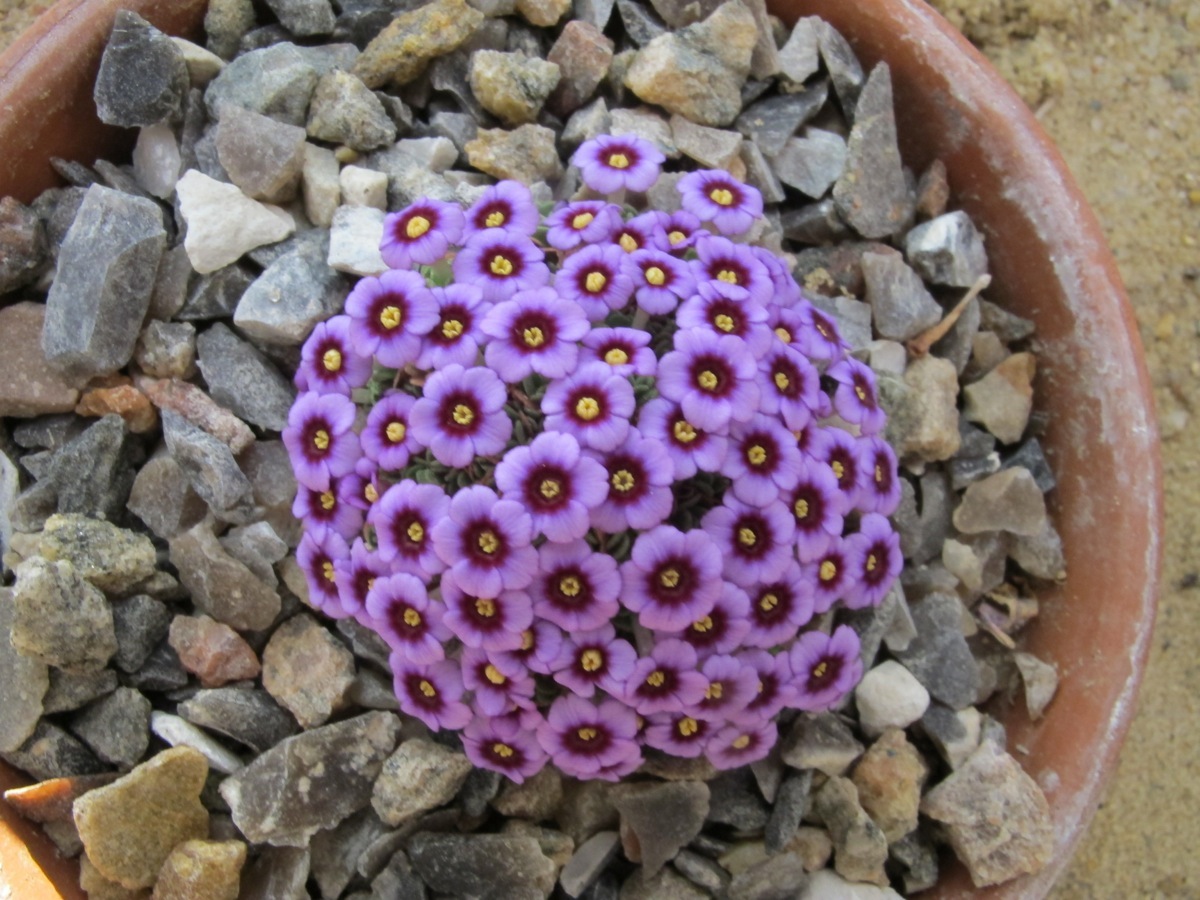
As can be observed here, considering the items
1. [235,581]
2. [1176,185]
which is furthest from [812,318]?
[1176,185]

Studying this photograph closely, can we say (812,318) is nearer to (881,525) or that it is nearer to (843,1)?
(881,525)

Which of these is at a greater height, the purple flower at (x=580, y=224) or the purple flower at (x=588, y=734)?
the purple flower at (x=580, y=224)

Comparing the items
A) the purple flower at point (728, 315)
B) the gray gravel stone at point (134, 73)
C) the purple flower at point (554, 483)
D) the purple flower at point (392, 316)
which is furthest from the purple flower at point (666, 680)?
the gray gravel stone at point (134, 73)

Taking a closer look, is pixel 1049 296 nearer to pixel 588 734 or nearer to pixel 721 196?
pixel 721 196

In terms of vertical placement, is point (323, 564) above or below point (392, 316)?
below

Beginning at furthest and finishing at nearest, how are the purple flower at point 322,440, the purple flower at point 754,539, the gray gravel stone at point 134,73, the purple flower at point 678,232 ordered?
the gray gravel stone at point 134,73 < the purple flower at point 678,232 < the purple flower at point 322,440 < the purple flower at point 754,539

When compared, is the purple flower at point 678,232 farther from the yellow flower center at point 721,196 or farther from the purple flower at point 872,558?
the purple flower at point 872,558

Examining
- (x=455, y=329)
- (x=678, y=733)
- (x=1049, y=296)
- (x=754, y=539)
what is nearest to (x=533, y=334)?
(x=455, y=329)

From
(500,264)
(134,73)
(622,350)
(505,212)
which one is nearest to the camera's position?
(622,350)
